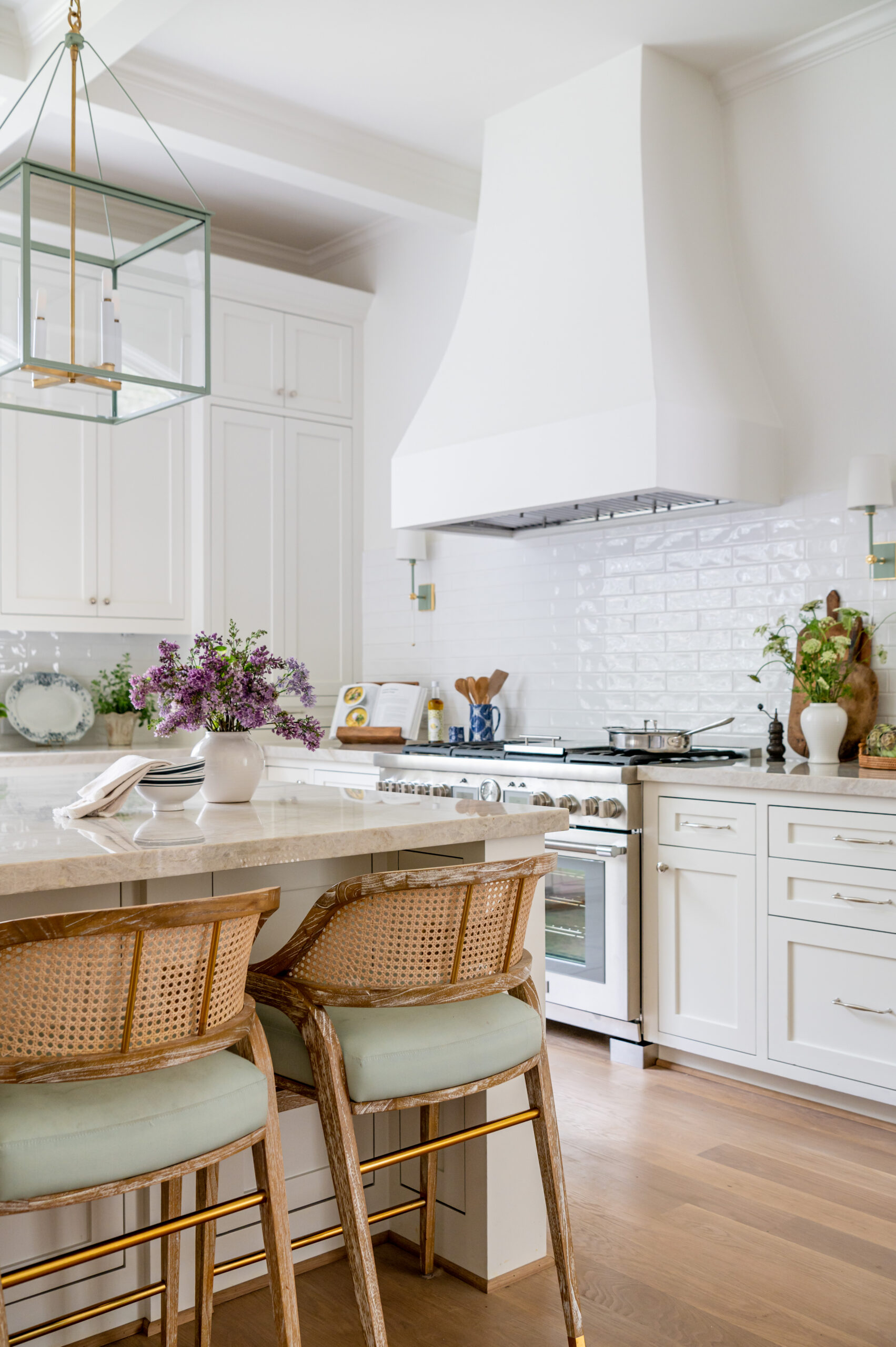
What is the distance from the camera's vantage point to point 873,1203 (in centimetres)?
251

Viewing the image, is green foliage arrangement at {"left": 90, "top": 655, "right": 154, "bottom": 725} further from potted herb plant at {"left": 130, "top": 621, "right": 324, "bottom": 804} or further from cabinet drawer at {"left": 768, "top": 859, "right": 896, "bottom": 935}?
cabinet drawer at {"left": 768, "top": 859, "right": 896, "bottom": 935}

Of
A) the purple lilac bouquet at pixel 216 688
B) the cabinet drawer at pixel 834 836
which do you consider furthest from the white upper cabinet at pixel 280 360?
the cabinet drawer at pixel 834 836

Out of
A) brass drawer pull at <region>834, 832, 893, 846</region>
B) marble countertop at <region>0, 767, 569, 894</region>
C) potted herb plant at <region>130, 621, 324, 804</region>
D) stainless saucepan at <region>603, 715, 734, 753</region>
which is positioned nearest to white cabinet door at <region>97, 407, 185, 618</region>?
stainless saucepan at <region>603, 715, 734, 753</region>

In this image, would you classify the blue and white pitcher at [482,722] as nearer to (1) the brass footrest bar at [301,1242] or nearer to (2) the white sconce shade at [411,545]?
(2) the white sconce shade at [411,545]

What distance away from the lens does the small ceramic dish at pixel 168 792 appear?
7.02 ft

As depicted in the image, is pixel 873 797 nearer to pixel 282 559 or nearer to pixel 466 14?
pixel 466 14

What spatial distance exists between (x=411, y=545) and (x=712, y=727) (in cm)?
186

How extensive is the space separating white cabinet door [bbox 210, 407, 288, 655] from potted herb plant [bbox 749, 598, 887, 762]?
240cm

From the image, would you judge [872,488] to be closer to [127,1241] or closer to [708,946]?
[708,946]

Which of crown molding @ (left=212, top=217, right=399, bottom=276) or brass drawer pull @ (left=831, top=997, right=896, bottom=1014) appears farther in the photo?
crown molding @ (left=212, top=217, right=399, bottom=276)

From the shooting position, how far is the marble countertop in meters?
1.59

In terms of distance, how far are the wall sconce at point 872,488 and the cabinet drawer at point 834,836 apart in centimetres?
89

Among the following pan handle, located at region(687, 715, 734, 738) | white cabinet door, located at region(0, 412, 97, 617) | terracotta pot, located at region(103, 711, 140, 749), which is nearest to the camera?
pan handle, located at region(687, 715, 734, 738)

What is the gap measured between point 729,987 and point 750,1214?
2.82 ft
